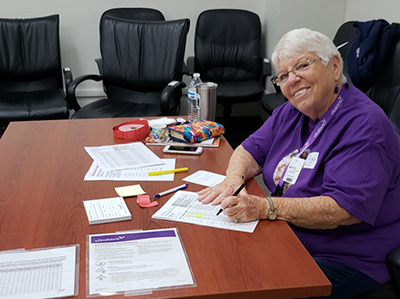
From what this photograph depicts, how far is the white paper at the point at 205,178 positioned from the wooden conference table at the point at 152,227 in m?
0.03

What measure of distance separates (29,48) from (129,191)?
2.70 m

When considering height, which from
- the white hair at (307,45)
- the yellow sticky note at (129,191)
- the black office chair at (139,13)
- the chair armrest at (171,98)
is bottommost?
the chair armrest at (171,98)

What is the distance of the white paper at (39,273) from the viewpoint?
0.90 meters

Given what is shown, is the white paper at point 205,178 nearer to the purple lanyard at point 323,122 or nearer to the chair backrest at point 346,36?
the purple lanyard at point 323,122

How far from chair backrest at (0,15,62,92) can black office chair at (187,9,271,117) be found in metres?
1.21

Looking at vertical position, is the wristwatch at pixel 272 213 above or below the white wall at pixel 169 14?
below

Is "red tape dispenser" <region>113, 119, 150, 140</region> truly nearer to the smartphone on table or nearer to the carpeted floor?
the smartphone on table

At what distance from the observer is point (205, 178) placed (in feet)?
4.96

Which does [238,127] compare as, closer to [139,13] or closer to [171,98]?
[171,98]

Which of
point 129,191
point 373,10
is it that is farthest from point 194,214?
point 373,10

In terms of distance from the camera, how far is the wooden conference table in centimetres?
94

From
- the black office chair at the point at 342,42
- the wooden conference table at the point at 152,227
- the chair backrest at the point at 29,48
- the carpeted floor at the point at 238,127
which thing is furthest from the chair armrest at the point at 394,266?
the chair backrest at the point at 29,48

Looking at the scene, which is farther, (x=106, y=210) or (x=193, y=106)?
(x=193, y=106)

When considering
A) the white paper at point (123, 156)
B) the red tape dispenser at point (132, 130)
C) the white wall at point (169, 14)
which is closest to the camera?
the white paper at point (123, 156)
